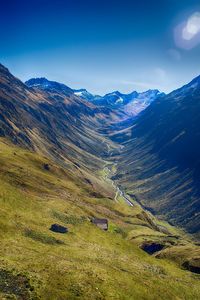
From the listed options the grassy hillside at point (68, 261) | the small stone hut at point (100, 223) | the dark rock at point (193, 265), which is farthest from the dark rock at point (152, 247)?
the dark rock at point (193, 265)

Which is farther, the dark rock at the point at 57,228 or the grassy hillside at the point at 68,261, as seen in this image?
the dark rock at the point at 57,228

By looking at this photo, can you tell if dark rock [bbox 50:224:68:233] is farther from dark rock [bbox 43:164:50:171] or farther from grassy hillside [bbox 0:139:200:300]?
dark rock [bbox 43:164:50:171]

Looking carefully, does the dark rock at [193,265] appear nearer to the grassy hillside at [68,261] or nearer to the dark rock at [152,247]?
the grassy hillside at [68,261]

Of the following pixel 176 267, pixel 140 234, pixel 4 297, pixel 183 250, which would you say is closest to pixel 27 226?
pixel 4 297

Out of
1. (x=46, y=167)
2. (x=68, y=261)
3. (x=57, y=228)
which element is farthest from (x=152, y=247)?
(x=46, y=167)

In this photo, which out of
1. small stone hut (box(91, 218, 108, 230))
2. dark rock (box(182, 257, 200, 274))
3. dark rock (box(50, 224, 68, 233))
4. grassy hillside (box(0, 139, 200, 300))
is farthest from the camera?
small stone hut (box(91, 218, 108, 230))

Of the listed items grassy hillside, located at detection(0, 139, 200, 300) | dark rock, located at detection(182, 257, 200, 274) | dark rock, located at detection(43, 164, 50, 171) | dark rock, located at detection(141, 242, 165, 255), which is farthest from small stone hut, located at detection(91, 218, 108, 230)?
dark rock, located at detection(43, 164, 50, 171)

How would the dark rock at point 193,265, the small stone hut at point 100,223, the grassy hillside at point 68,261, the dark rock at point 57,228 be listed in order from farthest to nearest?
the small stone hut at point 100,223 < the dark rock at point 193,265 < the dark rock at point 57,228 < the grassy hillside at point 68,261

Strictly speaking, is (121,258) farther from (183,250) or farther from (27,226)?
(183,250)

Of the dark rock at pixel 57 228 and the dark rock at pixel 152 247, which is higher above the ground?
the dark rock at pixel 57 228
